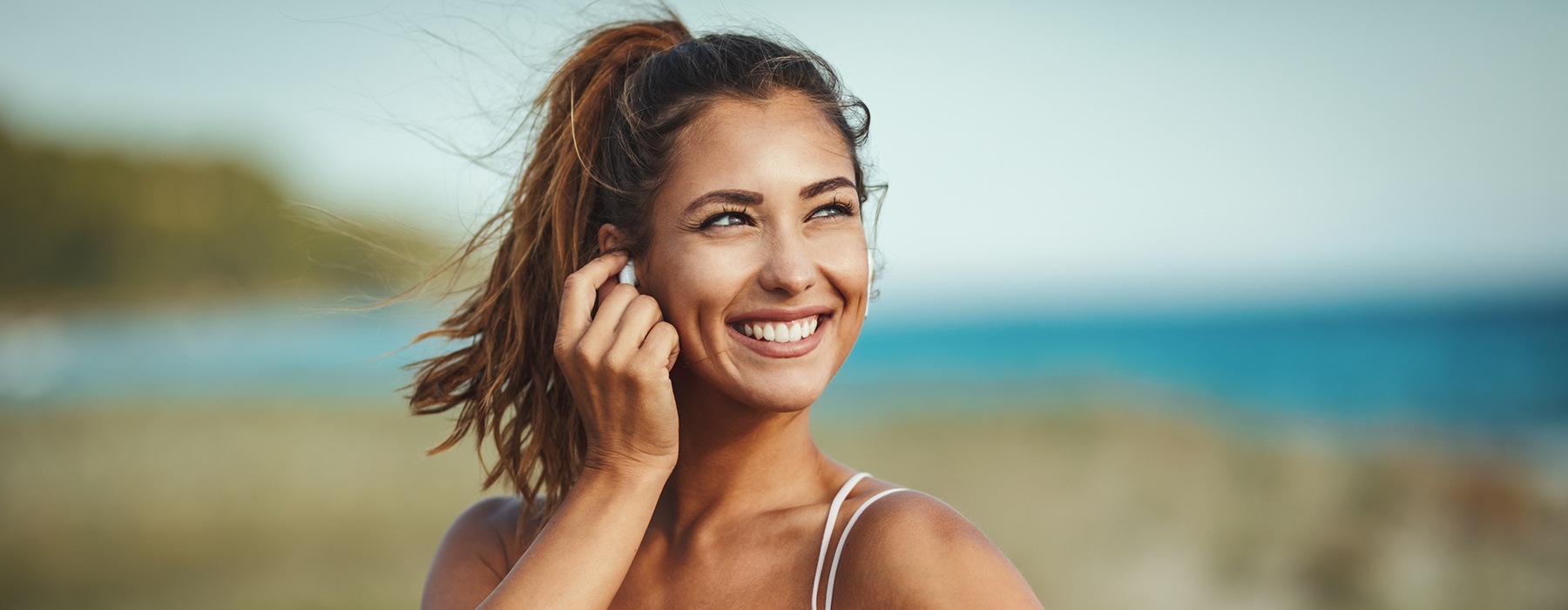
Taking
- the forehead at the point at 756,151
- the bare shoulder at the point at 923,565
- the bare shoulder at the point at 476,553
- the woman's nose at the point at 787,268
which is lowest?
the bare shoulder at the point at 476,553

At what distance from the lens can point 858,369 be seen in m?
33.9

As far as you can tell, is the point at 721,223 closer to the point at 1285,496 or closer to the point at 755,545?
the point at 755,545

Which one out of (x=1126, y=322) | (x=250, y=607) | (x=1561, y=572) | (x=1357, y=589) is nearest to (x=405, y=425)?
(x=250, y=607)

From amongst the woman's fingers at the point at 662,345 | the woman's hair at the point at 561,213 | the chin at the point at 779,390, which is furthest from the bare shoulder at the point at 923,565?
the woman's hair at the point at 561,213

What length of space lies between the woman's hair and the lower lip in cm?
42

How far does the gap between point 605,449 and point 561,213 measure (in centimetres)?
86

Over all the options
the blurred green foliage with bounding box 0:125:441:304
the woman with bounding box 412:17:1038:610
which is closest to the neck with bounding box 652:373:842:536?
→ the woman with bounding box 412:17:1038:610

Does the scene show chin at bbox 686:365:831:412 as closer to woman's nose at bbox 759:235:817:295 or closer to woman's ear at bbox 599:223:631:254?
woman's nose at bbox 759:235:817:295

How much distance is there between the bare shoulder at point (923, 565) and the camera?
2297 mm

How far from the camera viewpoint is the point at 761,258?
261 centimetres

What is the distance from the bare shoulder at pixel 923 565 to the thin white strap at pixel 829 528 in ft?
0.21

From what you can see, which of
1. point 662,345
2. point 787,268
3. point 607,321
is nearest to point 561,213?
point 607,321

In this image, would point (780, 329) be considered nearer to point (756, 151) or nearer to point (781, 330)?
point (781, 330)

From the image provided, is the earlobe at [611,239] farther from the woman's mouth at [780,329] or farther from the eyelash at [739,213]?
the woman's mouth at [780,329]
